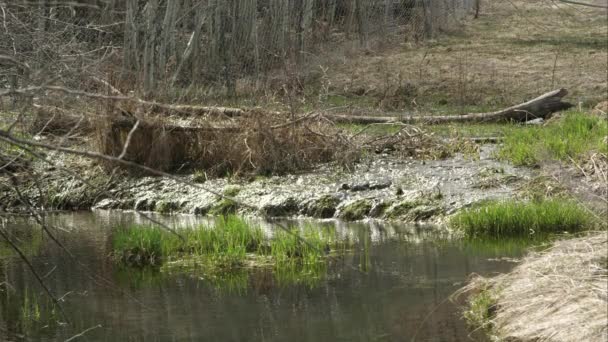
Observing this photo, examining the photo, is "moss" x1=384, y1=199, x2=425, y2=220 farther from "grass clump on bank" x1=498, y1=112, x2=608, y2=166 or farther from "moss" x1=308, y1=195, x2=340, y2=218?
"grass clump on bank" x1=498, y1=112, x2=608, y2=166

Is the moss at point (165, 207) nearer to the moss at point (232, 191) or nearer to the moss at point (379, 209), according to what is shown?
the moss at point (232, 191)

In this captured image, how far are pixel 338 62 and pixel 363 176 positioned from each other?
7.76m

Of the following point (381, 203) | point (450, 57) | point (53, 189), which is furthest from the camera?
point (450, 57)

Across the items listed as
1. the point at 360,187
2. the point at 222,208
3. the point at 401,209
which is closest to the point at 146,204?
the point at 222,208

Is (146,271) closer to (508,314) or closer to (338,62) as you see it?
(508,314)

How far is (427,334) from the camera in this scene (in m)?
9.01

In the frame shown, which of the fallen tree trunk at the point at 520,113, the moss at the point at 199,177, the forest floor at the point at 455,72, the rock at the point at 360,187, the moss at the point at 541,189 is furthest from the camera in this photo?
the forest floor at the point at 455,72

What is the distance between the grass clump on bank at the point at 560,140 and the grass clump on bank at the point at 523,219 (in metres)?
1.28

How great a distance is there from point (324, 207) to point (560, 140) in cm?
328

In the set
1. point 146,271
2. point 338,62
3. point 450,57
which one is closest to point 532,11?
point 450,57

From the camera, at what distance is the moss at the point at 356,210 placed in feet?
49.4

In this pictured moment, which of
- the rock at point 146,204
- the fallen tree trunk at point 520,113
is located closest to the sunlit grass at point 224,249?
the rock at point 146,204

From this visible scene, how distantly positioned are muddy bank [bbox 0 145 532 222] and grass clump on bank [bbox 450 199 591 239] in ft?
3.55

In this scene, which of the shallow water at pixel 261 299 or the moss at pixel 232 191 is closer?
the shallow water at pixel 261 299
